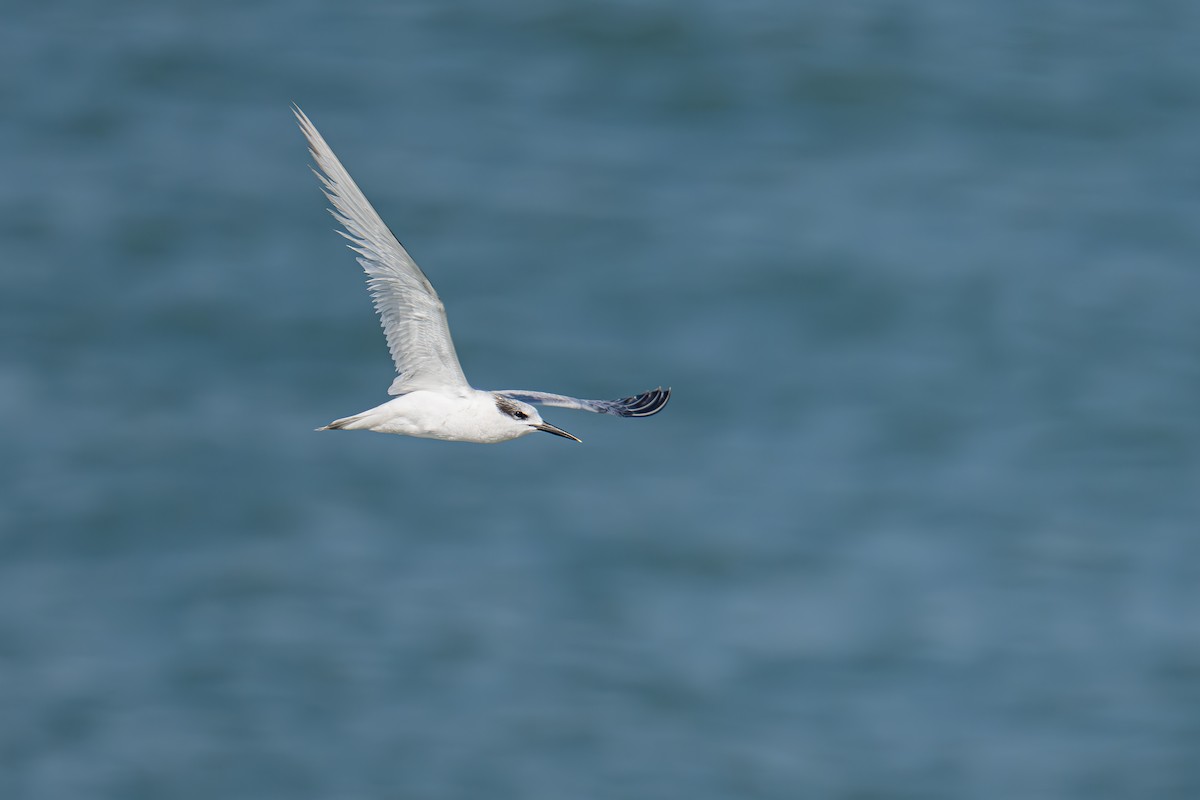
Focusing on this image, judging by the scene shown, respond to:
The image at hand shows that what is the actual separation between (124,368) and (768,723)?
14.6 metres

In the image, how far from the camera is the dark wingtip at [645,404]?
16078 millimetres

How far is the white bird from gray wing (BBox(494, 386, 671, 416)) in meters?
0.32

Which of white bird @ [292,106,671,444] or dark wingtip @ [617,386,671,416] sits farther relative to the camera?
dark wingtip @ [617,386,671,416]

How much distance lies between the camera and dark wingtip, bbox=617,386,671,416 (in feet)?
52.7

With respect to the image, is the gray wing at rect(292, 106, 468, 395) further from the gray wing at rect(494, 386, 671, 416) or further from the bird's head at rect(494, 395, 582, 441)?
the gray wing at rect(494, 386, 671, 416)

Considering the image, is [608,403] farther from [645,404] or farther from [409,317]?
[409,317]

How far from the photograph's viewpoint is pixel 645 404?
1636 cm

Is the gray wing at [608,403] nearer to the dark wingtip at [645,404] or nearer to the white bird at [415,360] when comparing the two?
the dark wingtip at [645,404]

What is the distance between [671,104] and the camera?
3628 cm

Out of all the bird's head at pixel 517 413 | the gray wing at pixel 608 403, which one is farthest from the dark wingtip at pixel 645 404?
the bird's head at pixel 517 413

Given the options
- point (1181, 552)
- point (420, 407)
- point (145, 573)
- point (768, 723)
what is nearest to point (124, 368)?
point (145, 573)

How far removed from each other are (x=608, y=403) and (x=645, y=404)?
1.26 feet

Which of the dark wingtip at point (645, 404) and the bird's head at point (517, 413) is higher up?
the dark wingtip at point (645, 404)

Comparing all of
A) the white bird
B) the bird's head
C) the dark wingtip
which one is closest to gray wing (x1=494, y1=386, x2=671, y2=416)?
the dark wingtip
